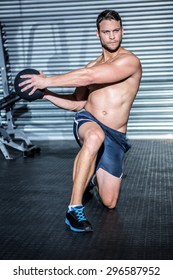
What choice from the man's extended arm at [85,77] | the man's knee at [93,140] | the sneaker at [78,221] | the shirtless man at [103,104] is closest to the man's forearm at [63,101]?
the shirtless man at [103,104]

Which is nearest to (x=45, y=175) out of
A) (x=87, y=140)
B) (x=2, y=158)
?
(x=2, y=158)

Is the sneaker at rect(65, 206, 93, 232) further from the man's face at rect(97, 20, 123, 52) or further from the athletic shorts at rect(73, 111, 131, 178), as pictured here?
the man's face at rect(97, 20, 123, 52)

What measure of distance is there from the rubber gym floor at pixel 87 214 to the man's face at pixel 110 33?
1.16 metres

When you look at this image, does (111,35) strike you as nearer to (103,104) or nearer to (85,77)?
(85,77)

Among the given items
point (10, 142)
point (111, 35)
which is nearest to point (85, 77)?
point (111, 35)

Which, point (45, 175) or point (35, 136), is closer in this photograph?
point (45, 175)

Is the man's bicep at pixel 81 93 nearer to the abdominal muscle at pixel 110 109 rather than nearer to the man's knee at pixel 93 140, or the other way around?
the abdominal muscle at pixel 110 109

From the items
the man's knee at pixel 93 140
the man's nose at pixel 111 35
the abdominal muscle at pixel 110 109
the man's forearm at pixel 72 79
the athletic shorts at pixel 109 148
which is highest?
the man's nose at pixel 111 35

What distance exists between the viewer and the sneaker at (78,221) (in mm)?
3156

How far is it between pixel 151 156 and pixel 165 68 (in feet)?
5.48

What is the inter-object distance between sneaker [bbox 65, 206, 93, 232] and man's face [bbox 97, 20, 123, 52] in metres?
1.11

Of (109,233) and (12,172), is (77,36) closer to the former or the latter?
(12,172)
